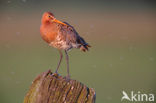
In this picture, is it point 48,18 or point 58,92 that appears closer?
point 58,92

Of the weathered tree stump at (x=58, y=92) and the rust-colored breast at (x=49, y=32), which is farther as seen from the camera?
the rust-colored breast at (x=49, y=32)

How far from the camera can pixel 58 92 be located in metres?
3.36

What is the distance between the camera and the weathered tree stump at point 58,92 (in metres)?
3.32

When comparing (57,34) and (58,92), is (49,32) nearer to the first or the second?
(57,34)

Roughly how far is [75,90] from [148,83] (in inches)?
293

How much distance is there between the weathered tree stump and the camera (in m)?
3.32

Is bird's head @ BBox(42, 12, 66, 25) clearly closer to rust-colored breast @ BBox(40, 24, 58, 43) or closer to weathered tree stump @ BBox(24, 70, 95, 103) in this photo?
rust-colored breast @ BBox(40, 24, 58, 43)

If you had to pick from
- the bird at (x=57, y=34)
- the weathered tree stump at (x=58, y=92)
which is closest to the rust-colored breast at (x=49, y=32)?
the bird at (x=57, y=34)

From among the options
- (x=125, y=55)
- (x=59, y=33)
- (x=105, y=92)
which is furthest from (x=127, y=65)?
(x=59, y=33)

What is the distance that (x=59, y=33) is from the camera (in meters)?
5.70

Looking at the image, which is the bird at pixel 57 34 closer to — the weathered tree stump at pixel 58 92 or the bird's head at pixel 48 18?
the bird's head at pixel 48 18

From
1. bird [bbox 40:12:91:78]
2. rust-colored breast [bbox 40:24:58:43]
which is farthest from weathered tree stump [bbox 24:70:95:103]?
rust-colored breast [bbox 40:24:58:43]

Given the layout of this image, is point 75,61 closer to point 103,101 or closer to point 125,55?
point 125,55

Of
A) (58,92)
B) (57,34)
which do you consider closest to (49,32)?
(57,34)
